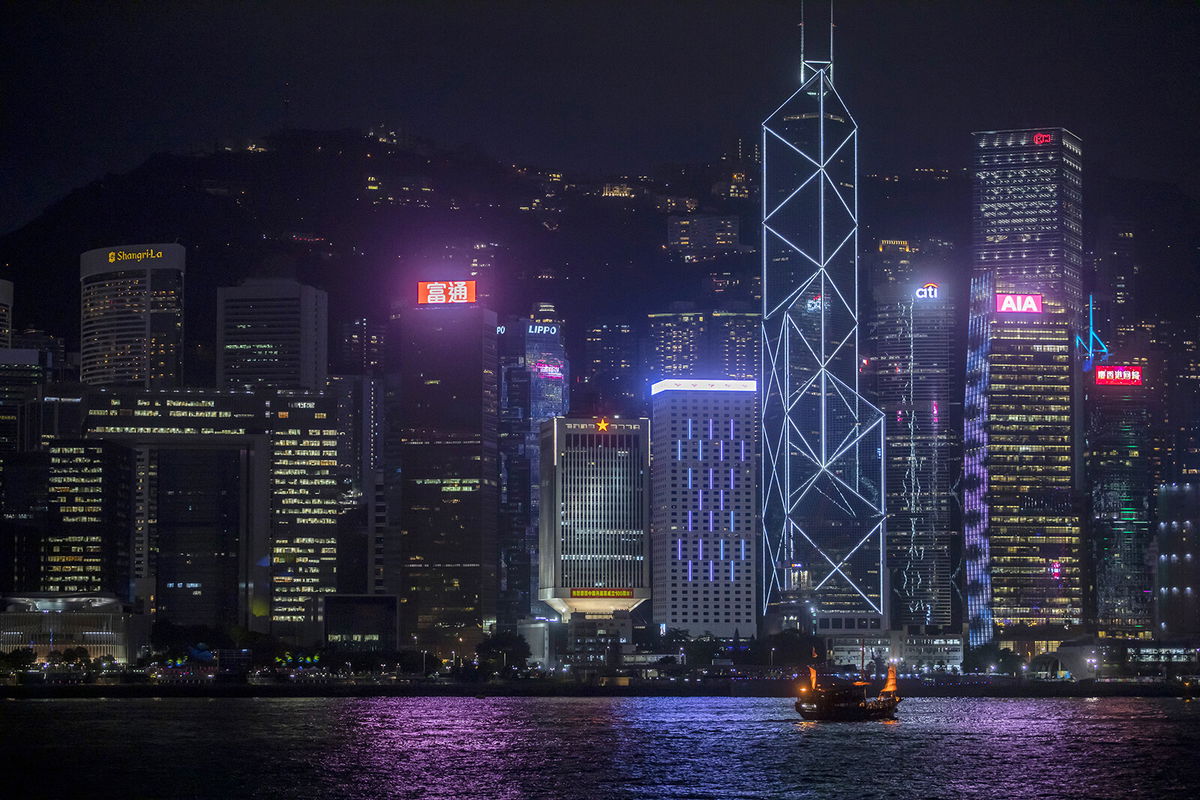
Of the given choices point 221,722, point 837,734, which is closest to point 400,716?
point 221,722

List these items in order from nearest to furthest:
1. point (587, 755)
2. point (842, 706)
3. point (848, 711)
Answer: point (587, 755)
point (842, 706)
point (848, 711)

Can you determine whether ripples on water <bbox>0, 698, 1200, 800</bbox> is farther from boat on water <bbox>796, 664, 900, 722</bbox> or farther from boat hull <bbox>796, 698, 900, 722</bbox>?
boat on water <bbox>796, 664, 900, 722</bbox>

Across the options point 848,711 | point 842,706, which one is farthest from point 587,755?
point 848,711

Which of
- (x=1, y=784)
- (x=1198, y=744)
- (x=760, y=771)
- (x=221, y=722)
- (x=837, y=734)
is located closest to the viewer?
(x=1, y=784)

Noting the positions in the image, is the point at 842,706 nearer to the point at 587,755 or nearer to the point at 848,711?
the point at 848,711

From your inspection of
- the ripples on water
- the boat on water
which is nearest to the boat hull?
the boat on water

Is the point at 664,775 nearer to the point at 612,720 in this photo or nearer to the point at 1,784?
the point at 1,784

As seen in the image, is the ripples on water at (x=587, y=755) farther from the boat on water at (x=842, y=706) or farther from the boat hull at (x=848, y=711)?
the boat on water at (x=842, y=706)

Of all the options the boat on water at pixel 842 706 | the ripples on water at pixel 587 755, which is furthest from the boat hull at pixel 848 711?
the ripples on water at pixel 587 755

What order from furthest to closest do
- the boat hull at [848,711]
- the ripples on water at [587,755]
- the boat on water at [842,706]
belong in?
the boat on water at [842,706]
the boat hull at [848,711]
the ripples on water at [587,755]
